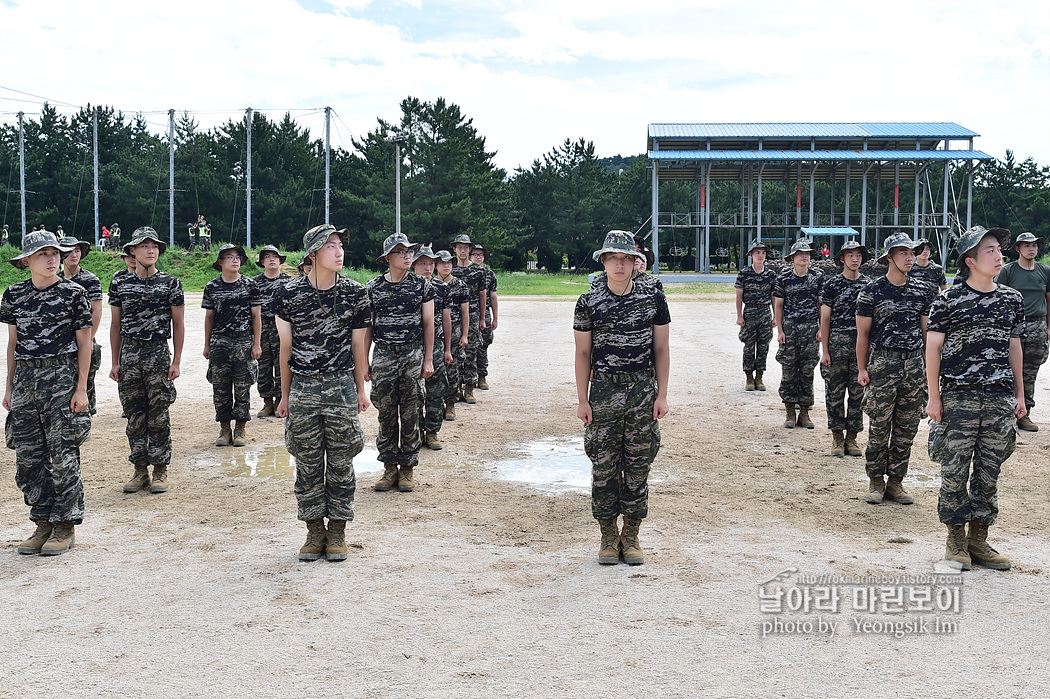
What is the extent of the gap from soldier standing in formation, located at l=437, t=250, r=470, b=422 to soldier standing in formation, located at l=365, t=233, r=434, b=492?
2.90 metres

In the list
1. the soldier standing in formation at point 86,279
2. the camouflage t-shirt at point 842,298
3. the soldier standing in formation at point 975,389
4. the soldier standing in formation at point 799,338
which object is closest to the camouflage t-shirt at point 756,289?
the soldier standing in formation at point 799,338

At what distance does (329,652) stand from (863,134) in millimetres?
55624

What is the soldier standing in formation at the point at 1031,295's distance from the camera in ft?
31.1

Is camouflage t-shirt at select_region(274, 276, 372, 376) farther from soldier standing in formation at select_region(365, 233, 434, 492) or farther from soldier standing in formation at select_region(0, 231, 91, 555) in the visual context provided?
soldier standing in formation at select_region(365, 233, 434, 492)

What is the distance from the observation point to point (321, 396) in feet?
18.5

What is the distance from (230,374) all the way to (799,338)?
20.5 ft

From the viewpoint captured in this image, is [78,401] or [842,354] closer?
[78,401]

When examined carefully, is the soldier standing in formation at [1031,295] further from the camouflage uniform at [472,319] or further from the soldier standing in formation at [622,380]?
the camouflage uniform at [472,319]

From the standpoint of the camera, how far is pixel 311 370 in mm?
5648

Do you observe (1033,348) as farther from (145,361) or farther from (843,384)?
(145,361)

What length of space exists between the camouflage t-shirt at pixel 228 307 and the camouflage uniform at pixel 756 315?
682 centimetres

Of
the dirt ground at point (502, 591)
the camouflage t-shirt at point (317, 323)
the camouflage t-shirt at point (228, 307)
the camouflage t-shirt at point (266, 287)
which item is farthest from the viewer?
the camouflage t-shirt at point (266, 287)

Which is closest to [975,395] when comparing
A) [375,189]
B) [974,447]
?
[974,447]

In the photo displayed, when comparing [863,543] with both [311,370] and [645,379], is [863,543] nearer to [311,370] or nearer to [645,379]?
[645,379]
